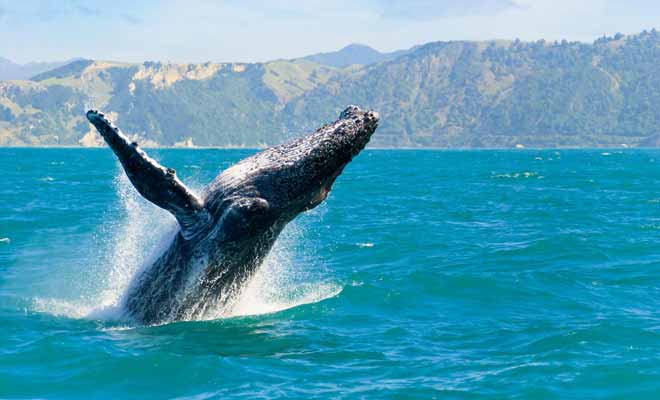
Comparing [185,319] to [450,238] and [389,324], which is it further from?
[450,238]

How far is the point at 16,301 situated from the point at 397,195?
2523 centimetres

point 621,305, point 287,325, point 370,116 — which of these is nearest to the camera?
point 370,116

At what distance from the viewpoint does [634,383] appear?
28.1 feet

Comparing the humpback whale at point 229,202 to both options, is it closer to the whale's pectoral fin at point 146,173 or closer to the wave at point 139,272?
the whale's pectoral fin at point 146,173

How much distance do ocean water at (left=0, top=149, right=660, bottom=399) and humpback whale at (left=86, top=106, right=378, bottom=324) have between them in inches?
18.6

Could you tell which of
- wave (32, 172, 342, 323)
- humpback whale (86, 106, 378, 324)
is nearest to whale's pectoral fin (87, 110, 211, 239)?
humpback whale (86, 106, 378, 324)

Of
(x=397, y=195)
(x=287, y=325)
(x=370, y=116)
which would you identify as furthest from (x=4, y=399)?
(x=397, y=195)

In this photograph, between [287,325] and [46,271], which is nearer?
[287,325]

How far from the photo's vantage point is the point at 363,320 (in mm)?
11406

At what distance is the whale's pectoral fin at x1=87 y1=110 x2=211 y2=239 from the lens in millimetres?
8711

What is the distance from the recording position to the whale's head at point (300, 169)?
9.24 metres

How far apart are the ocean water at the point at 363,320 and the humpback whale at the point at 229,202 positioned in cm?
47

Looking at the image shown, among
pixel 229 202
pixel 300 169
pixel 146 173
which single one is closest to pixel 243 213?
pixel 229 202

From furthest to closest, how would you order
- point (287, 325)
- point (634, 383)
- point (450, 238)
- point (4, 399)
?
point (450, 238), point (287, 325), point (634, 383), point (4, 399)
